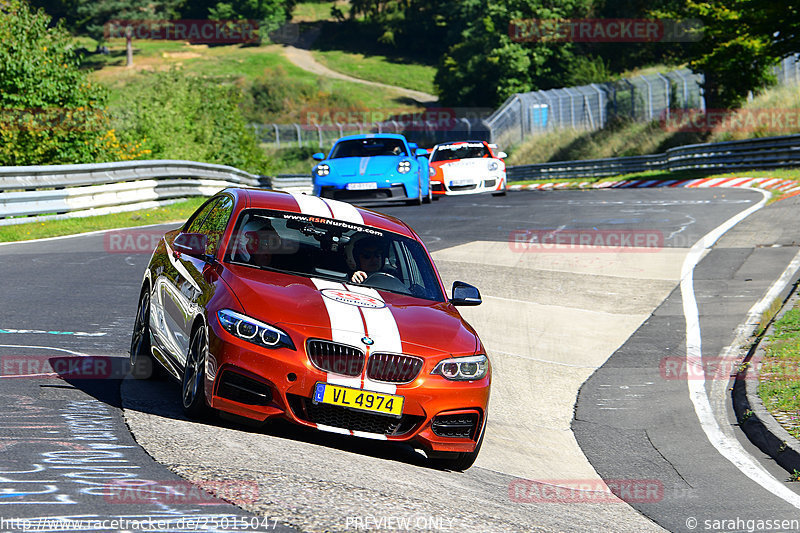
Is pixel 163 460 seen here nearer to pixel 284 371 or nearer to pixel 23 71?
pixel 284 371

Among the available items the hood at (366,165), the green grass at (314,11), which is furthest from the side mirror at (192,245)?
the green grass at (314,11)

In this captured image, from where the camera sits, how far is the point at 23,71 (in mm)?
23188

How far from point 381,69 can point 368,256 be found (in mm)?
108059

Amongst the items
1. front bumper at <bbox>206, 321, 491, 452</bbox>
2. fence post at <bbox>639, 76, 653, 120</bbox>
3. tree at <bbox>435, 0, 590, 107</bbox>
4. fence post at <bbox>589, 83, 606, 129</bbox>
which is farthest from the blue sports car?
tree at <bbox>435, 0, 590, 107</bbox>

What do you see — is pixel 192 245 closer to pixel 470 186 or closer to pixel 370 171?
pixel 370 171

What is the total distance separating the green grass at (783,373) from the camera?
813 cm

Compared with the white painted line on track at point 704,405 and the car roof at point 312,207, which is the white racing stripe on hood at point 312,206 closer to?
the car roof at point 312,207

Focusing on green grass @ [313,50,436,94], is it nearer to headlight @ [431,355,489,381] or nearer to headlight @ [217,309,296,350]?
headlight @ [431,355,489,381]

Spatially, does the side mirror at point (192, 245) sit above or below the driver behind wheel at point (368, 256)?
above

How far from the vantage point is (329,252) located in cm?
727

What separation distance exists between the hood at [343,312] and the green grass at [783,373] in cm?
288

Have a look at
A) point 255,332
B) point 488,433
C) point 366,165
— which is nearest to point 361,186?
point 366,165

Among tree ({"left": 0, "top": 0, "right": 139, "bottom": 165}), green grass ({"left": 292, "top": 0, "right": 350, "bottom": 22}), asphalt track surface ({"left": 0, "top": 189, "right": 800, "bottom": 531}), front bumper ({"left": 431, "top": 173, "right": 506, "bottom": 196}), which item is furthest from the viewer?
green grass ({"left": 292, "top": 0, "right": 350, "bottom": 22})

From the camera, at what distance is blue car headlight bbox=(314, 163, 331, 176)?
19734 mm
